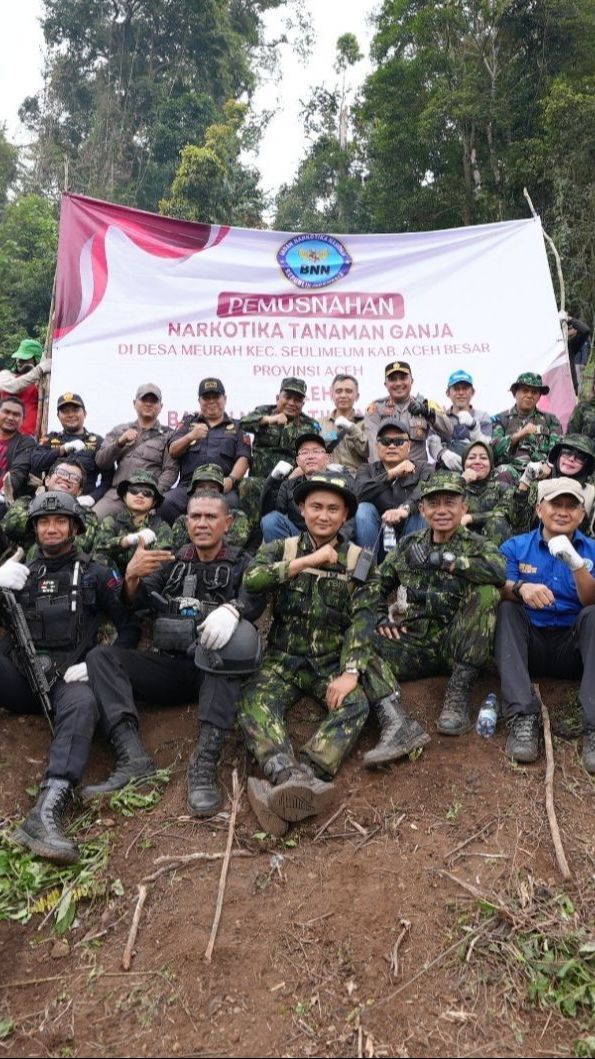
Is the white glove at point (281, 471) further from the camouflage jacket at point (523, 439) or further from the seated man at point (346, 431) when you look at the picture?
the camouflage jacket at point (523, 439)

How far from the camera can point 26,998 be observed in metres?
2.95

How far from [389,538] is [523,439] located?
72.8 inches

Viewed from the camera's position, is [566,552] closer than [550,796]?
No

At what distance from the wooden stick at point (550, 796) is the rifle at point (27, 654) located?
2.77 meters

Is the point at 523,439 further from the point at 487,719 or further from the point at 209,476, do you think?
the point at 487,719

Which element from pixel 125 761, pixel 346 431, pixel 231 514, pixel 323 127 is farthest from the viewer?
pixel 323 127

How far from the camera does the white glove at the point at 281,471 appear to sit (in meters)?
6.54

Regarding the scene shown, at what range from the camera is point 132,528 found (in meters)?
5.76

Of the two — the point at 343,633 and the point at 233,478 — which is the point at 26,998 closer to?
the point at 343,633

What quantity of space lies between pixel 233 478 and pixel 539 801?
13.0 ft

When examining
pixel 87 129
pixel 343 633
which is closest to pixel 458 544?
pixel 343 633

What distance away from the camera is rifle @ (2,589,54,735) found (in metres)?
4.30

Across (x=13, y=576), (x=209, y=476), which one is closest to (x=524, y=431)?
(x=209, y=476)

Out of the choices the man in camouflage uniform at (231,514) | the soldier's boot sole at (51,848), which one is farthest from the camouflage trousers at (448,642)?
the soldier's boot sole at (51,848)
